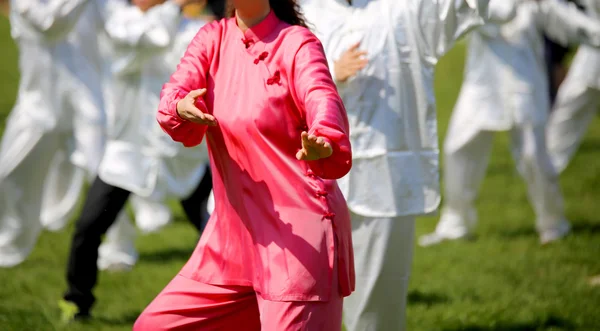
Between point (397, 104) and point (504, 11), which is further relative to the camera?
point (504, 11)

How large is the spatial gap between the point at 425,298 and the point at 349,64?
8.13 ft

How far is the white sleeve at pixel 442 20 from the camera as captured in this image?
4.35m

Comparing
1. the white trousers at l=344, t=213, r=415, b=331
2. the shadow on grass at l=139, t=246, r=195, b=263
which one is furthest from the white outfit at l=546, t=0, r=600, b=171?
the white trousers at l=344, t=213, r=415, b=331

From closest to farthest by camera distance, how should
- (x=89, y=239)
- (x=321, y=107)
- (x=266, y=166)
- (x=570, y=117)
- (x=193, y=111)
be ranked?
(x=321, y=107), (x=193, y=111), (x=266, y=166), (x=89, y=239), (x=570, y=117)

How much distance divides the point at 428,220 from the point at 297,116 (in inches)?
229

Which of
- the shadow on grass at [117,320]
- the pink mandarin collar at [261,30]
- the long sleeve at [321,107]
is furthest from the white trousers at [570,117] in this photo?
the long sleeve at [321,107]

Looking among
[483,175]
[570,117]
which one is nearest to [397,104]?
[483,175]

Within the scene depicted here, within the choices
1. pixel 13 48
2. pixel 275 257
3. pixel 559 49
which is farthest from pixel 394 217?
pixel 13 48

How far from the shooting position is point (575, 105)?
358 inches

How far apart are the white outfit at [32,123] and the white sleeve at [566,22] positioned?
3481 millimetres

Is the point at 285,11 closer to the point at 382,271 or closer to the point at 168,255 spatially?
the point at 382,271

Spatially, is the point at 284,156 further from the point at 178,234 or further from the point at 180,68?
the point at 178,234

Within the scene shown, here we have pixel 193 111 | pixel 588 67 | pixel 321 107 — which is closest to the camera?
pixel 321 107

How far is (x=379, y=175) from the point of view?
14.6 feet
